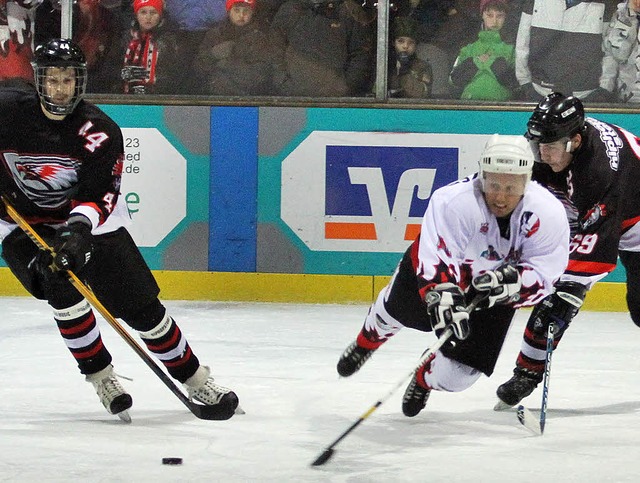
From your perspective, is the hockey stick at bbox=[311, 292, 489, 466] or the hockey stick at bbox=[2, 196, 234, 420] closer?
the hockey stick at bbox=[311, 292, 489, 466]

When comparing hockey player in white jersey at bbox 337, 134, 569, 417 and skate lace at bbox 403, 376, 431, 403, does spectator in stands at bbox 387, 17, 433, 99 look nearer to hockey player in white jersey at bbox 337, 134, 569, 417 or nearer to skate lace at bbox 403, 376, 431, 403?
hockey player in white jersey at bbox 337, 134, 569, 417

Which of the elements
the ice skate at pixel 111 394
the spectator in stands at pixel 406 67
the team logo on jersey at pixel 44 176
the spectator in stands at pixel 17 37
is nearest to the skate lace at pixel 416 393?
the ice skate at pixel 111 394

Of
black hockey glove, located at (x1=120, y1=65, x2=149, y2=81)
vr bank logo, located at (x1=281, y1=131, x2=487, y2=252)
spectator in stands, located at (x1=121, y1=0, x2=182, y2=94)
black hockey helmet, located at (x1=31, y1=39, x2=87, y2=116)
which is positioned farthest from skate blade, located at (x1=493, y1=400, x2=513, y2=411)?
black hockey glove, located at (x1=120, y1=65, x2=149, y2=81)

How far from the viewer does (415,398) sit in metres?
3.25

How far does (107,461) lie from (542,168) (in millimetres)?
1602

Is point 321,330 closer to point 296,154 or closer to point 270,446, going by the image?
point 296,154

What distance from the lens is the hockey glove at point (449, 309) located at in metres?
2.86

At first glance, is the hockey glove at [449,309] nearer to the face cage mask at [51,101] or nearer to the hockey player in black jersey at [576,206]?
the hockey player in black jersey at [576,206]

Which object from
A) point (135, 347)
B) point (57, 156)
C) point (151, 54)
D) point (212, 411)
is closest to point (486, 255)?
point (212, 411)

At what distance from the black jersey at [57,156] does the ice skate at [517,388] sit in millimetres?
1242

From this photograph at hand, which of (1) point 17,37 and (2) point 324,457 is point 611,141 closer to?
(2) point 324,457

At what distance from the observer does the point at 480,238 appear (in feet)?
10.0

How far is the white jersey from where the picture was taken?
9.77ft

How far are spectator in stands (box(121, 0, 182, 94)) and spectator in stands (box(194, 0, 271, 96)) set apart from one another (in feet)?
0.44
